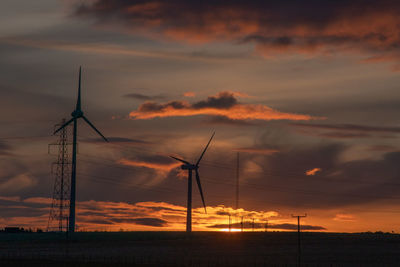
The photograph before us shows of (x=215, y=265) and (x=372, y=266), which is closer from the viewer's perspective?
(x=215, y=265)

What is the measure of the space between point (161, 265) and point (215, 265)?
13.2 m

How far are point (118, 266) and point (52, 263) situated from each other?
58.4ft

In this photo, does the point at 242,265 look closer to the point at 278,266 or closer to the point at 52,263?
the point at 278,266

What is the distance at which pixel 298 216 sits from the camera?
173750 millimetres

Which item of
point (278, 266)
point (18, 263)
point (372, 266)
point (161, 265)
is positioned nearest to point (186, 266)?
point (161, 265)

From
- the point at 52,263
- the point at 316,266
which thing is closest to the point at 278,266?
the point at 316,266

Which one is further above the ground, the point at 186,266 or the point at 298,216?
the point at 298,216

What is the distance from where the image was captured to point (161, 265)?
177875 mm

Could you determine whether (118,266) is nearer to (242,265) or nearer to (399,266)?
(242,265)

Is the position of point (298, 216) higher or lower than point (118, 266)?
higher

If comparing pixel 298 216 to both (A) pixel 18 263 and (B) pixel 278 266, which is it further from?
(A) pixel 18 263

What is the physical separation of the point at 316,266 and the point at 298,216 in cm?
Answer: 2851

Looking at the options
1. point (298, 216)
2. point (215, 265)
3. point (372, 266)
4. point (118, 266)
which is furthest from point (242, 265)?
point (372, 266)

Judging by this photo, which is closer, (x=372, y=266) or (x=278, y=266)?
(x=278, y=266)
